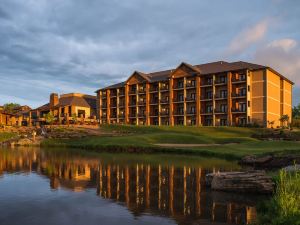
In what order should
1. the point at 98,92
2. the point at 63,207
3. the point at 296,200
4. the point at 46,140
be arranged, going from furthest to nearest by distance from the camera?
the point at 98,92
the point at 46,140
the point at 63,207
the point at 296,200

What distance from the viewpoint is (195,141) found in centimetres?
5684

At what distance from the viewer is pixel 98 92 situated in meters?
107

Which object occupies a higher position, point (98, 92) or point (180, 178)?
point (98, 92)

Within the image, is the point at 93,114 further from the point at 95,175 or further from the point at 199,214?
the point at 199,214

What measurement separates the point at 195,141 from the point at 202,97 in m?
29.5

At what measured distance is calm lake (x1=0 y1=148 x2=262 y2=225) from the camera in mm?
12586

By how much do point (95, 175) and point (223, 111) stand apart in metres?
61.2

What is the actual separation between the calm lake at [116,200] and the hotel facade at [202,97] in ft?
184

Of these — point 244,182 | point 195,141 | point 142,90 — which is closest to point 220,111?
point 195,141

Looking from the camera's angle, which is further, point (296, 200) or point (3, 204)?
point (3, 204)

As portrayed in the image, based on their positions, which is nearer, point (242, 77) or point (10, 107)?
point (242, 77)

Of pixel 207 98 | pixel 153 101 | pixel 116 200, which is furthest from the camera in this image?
pixel 153 101

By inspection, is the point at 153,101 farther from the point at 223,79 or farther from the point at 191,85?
the point at 223,79

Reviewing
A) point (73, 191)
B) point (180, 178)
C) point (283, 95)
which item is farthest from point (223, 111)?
point (73, 191)
